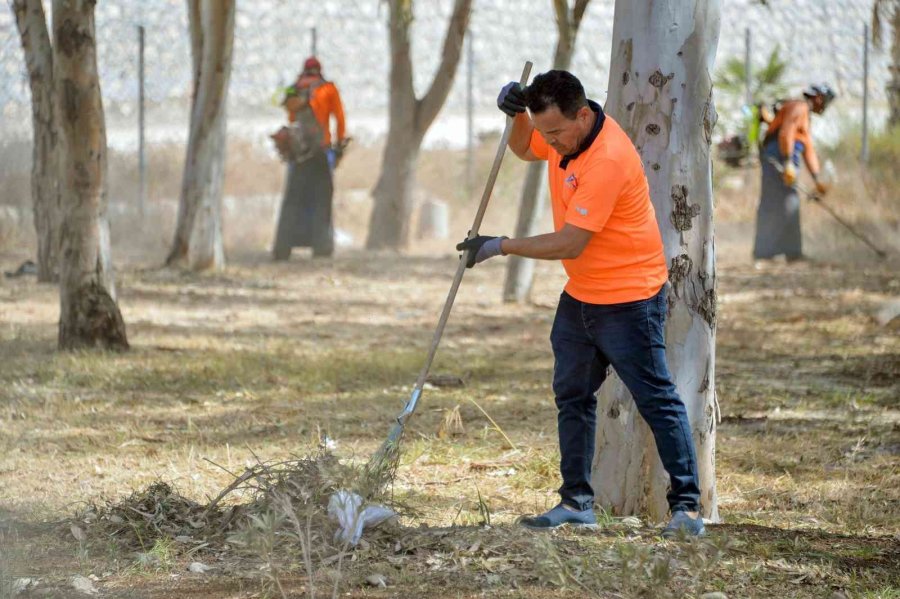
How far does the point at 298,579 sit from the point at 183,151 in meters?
14.9

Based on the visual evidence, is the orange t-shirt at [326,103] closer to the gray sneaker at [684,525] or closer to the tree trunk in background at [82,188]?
the tree trunk in background at [82,188]

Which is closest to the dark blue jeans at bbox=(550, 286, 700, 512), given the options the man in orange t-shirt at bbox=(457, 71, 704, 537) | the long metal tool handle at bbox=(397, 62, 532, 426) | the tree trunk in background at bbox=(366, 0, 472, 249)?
the man in orange t-shirt at bbox=(457, 71, 704, 537)

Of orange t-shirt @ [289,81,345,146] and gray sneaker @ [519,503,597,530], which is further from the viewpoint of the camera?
orange t-shirt @ [289,81,345,146]

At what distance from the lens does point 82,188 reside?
8.42 meters

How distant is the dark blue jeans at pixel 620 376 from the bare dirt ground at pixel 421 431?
10.4 inches

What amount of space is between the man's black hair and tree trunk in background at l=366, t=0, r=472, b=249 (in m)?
11.2

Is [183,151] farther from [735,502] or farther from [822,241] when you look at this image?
[735,502]

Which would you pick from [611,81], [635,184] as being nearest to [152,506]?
[635,184]

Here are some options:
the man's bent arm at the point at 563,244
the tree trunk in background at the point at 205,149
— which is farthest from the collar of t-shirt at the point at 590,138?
the tree trunk in background at the point at 205,149

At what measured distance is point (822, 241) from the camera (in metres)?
16.6

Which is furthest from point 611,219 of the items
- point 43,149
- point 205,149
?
point 205,149

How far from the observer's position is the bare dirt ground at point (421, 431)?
168 inches

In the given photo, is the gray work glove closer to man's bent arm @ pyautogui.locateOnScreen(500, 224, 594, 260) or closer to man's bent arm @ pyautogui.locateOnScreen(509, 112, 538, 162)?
man's bent arm @ pyautogui.locateOnScreen(509, 112, 538, 162)

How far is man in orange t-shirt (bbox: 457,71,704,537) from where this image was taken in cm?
446
